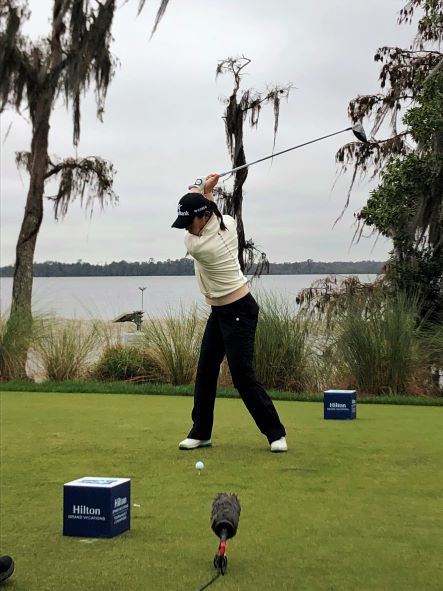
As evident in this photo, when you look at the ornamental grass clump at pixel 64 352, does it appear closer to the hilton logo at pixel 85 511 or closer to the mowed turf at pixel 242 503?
the mowed turf at pixel 242 503

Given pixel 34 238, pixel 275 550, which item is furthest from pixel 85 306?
pixel 275 550

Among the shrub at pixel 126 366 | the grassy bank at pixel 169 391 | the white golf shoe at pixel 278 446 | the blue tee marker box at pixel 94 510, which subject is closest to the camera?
the blue tee marker box at pixel 94 510

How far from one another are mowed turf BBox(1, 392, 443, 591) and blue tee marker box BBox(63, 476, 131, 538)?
51 millimetres

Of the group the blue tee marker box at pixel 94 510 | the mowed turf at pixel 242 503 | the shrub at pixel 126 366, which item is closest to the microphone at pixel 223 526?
the mowed turf at pixel 242 503

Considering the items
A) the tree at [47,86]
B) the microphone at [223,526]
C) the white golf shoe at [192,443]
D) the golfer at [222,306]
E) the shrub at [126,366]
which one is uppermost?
the tree at [47,86]

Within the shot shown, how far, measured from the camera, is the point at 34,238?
625 inches

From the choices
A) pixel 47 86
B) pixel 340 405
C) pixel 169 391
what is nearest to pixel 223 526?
pixel 340 405

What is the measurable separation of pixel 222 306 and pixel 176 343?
5940 mm

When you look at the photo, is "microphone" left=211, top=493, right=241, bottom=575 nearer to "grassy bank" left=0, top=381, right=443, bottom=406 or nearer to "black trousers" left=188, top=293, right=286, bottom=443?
"black trousers" left=188, top=293, right=286, bottom=443

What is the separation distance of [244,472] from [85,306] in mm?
9514

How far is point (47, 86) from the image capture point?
1489 centimetres

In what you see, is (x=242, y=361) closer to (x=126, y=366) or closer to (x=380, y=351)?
(x=380, y=351)

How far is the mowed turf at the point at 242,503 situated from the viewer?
297 centimetres

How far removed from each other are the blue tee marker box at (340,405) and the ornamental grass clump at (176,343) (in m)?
4.52
